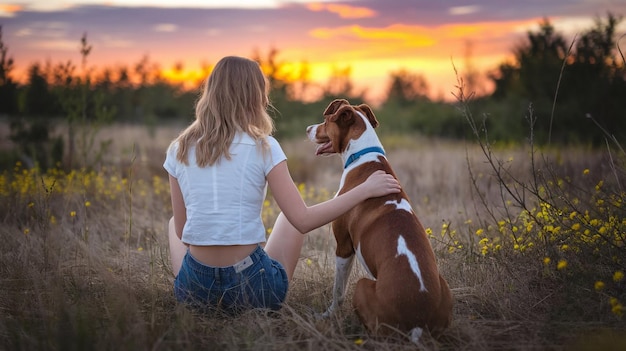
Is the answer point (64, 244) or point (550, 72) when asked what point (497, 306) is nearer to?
point (64, 244)

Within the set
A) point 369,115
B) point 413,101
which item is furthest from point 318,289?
point 413,101

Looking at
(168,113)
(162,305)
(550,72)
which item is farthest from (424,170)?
(168,113)

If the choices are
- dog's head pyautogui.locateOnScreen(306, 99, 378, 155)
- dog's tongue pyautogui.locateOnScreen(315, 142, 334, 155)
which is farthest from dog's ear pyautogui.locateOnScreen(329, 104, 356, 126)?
dog's tongue pyautogui.locateOnScreen(315, 142, 334, 155)

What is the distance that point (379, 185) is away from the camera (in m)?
3.61

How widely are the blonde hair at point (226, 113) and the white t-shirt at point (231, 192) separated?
0.06 m

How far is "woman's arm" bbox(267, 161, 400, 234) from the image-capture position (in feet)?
11.7

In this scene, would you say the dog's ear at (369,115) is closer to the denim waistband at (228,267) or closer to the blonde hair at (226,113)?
the blonde hair at (226,113)

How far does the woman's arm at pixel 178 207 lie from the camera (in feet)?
12.9

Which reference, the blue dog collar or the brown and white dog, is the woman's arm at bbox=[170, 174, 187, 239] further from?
the blue dog collar

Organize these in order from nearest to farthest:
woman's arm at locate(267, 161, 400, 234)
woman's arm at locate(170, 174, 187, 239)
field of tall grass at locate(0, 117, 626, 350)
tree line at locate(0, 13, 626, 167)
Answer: field of tall grass at locate(0, 117, 626, 350), woman's arm at locate(267, 161, 400, 234), woman's arm at locate(170, 174, 187, 239), tree line at locate(0, 13, 626, 167)

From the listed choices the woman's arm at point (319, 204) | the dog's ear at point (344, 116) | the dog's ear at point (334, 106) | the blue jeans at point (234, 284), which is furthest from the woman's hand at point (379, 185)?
the dog's ear at point (334, 106)

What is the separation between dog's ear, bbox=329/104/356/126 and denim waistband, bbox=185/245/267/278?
47.1 inches

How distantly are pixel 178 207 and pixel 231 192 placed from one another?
2.15ft

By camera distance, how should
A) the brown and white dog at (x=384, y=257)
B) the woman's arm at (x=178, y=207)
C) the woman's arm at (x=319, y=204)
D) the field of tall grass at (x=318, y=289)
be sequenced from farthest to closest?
the woman's arm at (x=178, y=207) → the woman's arm at (x=319, y=204) → the field of tall grass at (x=318, y=289) → the brown and white dog at (x=384, y=257)
